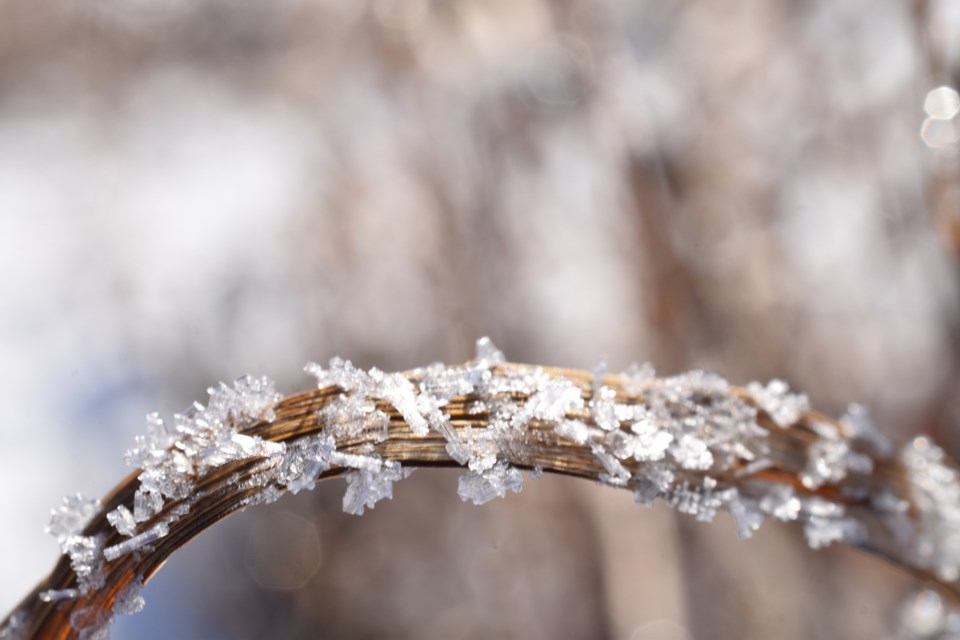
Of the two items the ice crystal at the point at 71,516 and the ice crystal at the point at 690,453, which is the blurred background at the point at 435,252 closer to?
the ice crystal at the point at 690,453

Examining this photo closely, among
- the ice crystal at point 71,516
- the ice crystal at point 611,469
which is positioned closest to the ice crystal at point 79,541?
the ice crystal at point 71,516

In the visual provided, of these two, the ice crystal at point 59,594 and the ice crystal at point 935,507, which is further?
the ice crystal at point 935,507

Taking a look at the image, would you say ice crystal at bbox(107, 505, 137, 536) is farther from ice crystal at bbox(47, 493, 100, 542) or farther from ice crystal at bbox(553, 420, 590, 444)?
ice crystal at bbox(553, 420, 590, 444)

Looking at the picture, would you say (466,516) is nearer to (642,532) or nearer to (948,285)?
(642,532)

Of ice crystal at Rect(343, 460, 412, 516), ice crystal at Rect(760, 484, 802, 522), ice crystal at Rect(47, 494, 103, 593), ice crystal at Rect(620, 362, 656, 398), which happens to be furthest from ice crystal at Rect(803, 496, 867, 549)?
ice crystal at Rect(47, 494, 103, 593)

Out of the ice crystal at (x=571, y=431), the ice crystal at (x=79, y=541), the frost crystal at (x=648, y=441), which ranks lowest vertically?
the ice crystal at (x=79, y=541)

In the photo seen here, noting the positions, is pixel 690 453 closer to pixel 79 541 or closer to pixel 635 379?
pixel 635 379

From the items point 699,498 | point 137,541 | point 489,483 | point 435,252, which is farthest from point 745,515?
point 435,252
